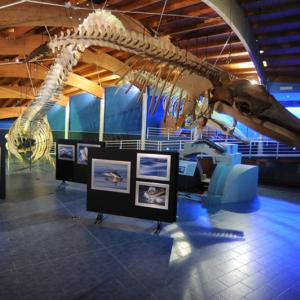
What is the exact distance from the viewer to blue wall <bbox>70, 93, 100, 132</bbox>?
1658 centimetres

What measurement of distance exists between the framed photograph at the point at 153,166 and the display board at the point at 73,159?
2646 mm

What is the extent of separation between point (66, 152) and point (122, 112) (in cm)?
770

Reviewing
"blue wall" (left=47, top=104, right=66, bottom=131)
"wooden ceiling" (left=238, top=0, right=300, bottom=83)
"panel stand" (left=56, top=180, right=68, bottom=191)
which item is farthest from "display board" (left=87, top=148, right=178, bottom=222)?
"blue wall" (left=47, top=104, right=66, bottom=131)

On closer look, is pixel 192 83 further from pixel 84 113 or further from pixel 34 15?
pixel 84 113

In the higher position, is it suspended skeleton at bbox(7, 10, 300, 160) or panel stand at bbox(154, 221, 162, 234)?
suspended skeleton at bbox(7, 10, 300, 160)

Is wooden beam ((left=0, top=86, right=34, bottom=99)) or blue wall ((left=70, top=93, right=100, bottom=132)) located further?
blue wall ((left=70, top=93, right=100, bottom=132))

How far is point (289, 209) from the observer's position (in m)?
6.57

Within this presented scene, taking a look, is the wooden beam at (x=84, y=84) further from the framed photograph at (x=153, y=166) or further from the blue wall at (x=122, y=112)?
the framed photograph at (x=153, y=166)

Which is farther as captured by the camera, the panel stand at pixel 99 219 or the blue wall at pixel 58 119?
the blue wall at pixel 58 119

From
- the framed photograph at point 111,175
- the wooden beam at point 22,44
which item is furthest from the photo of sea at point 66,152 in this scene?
the wooden beam at point 22,44

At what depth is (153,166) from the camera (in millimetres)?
4641

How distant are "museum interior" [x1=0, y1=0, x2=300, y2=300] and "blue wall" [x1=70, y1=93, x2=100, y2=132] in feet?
22.3

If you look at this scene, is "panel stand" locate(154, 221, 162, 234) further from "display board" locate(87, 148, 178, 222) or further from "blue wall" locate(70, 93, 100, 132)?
"blue wall" locate(70, 93, 100, 132)

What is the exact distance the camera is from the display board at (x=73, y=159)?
7.34 metres
